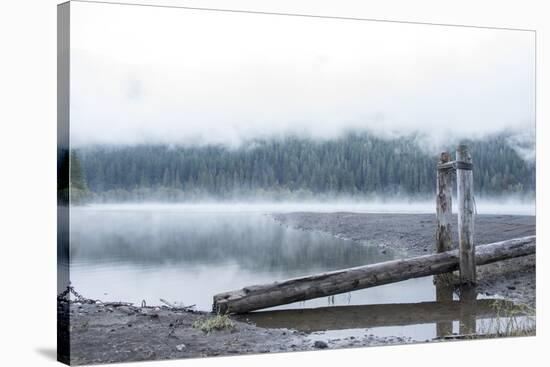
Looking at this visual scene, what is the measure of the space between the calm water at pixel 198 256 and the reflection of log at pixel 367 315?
37mm

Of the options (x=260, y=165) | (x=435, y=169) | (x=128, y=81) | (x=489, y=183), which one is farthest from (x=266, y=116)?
(x=489, y=183)

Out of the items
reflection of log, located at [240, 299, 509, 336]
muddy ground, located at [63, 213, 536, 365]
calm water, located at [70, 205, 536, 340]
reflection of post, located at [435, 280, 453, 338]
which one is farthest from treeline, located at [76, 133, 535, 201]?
reflection of log, located at [240, 299, 509, 336]

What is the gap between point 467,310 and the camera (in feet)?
34.9

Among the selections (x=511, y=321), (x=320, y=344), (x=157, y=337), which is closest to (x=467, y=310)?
(x=511, y=321)

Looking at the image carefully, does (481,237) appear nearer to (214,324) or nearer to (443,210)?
(443,210)

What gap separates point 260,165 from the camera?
10.1 m

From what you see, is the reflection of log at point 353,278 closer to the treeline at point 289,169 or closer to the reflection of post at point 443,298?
the reflection of post at point 443,298

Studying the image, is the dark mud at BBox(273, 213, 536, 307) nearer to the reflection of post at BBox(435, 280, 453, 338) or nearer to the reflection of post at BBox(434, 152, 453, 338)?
the reflection of post at BBox(434, 152, 453, 338)

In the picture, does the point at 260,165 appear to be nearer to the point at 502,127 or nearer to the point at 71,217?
the point at 71,217

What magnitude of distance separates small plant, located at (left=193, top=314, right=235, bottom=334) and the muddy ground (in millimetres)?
53

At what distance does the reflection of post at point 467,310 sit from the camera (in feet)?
33.7

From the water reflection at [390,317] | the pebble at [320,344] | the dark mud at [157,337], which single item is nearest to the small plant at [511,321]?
the water reflection at [390,317]

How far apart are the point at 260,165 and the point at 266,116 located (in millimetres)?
543

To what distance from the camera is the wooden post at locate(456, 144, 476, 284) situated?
35.8 ft
